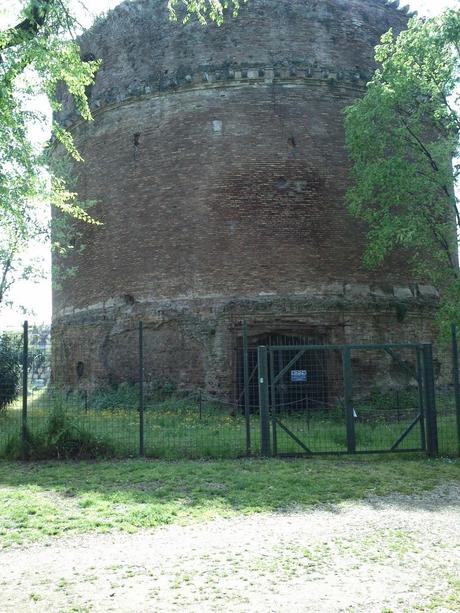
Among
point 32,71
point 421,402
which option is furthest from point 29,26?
point 421,402

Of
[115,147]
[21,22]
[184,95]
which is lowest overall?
[21,22]

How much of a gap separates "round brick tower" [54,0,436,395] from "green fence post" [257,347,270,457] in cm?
643

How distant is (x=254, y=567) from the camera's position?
4.80 m

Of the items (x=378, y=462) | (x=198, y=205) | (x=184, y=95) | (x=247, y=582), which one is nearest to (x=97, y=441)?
(x=378, y=462)

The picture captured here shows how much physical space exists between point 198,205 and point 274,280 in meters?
3.18

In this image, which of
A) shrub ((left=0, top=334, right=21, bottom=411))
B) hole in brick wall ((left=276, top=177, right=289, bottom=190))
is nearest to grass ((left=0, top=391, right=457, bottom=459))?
shrub ((left=0, top=334, right=21, bottom=411))

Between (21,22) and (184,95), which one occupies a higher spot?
(184,95)

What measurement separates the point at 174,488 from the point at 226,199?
11.1m

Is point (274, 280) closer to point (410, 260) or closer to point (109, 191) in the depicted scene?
point (410, 260)

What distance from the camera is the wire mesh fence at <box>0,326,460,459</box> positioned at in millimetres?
9891

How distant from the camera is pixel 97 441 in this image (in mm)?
9898

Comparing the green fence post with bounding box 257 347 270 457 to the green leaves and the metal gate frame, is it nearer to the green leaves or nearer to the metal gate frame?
the metal gate frame

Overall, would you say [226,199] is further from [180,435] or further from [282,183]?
[180,435]

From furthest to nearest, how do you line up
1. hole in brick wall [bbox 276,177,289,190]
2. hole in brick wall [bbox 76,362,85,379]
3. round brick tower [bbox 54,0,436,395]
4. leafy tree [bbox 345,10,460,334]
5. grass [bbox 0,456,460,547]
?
hole in brick wall [bbox 76,362,85,379] < hole in brick wall [bbox 276,177,289,190] < round brick tower [bbox 54,0,436,395] < leafy tree [bbox 345,10,460,334] < grass [bbox 0,456,460,547]
